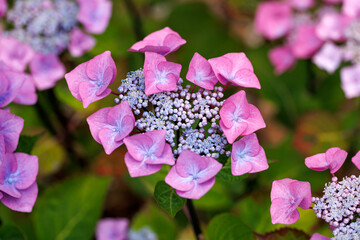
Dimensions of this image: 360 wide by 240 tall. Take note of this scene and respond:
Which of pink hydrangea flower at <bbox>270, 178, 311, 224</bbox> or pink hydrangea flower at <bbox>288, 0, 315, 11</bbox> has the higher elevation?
pink hydrangea flower at <bbox>270, 178, 311, 224</bbox>

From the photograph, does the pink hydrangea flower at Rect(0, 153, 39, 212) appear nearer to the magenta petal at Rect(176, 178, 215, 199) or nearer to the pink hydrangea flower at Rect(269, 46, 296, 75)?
the magenta petal at Rect(176, 178, 215, 199)

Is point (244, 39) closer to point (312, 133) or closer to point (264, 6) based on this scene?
point (264, 6)

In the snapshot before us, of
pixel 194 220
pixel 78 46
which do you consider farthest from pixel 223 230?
Result: pixel 78 46

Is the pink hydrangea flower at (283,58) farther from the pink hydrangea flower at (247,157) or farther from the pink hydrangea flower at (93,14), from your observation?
the pink hydrangea flower at (247,157)

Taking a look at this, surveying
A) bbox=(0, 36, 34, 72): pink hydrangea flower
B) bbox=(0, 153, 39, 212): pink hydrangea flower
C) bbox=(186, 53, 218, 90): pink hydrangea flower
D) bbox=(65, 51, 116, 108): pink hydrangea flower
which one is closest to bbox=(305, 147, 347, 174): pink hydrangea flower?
bbox=(186, 53, 218, 90): pink hydrangea flower

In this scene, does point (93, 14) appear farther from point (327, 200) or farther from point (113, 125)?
point (327, 200)

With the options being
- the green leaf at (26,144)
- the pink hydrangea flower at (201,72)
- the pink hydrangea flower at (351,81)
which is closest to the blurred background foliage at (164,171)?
the green leaf at (26,144)
